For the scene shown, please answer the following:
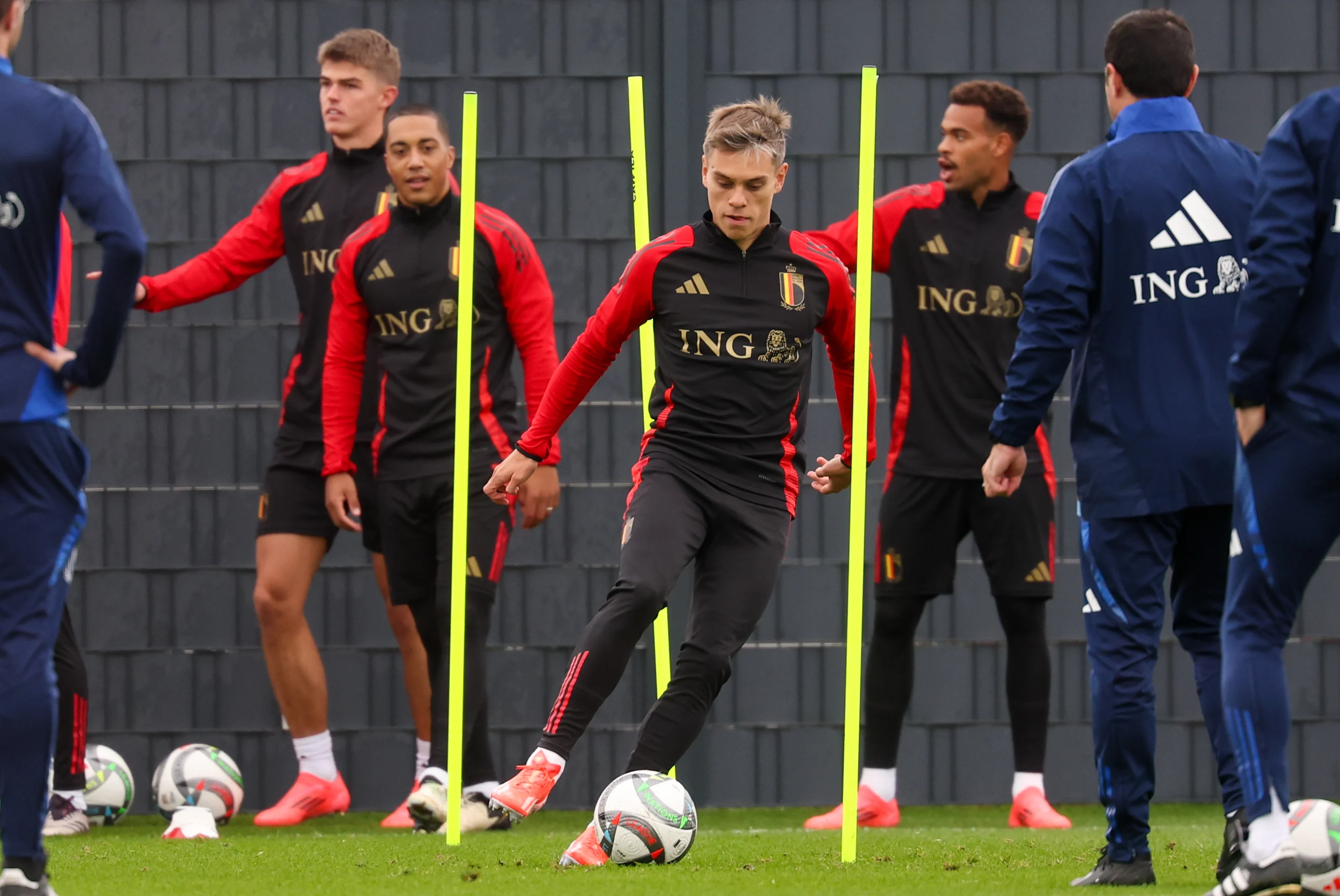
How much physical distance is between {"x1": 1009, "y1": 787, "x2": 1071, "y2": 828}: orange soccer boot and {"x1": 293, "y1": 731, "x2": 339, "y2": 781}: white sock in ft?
7.37

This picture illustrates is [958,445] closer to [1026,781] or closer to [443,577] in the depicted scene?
[1026,781]

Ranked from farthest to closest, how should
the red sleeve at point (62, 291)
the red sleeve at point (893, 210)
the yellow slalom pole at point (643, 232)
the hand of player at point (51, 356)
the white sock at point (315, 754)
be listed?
the white sock at point (315, 754) → the red sleeve at point (893, 210) → the yellow slalom pole at point (643, 232) → the red sleeve at point (62, 291) → the hand of player at point (51, 356)

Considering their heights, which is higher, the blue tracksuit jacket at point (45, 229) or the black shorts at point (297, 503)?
the blue tracksuit jacket at point (45, 229)

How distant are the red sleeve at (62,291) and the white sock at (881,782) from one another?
10.2 ft

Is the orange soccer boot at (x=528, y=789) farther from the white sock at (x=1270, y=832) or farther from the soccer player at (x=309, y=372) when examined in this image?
the soccer player at (x=309, y=372)

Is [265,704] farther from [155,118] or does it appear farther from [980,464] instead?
[980,464]

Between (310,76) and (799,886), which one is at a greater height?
(310,76)

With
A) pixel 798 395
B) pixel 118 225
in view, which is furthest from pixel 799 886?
pixel 118 225

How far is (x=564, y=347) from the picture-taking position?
6.59m

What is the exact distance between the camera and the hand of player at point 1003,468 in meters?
3.78

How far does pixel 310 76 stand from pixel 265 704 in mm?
2276

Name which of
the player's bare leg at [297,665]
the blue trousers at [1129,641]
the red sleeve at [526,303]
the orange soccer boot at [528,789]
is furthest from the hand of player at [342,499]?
the blue trousers at [1129,641]

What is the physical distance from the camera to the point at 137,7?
6574 mm

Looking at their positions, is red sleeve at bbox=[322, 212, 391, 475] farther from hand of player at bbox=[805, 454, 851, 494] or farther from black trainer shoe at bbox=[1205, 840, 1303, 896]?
black trainer shoe at bbox=[1205, 840, 1303, 896]
